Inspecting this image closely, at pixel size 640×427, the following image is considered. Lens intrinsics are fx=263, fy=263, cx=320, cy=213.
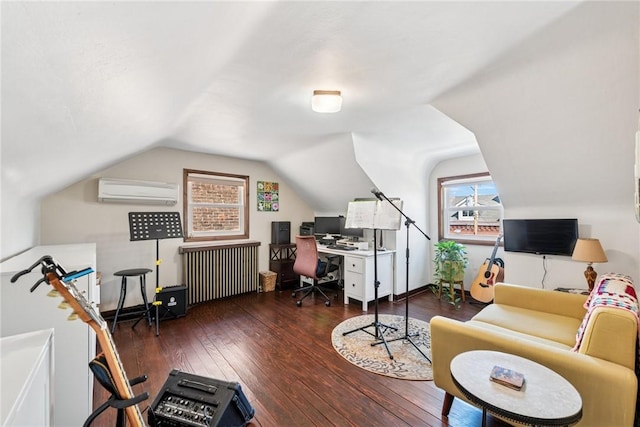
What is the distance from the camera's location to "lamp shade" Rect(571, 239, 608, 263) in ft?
7.79

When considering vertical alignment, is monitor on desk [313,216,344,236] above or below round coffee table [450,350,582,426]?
above

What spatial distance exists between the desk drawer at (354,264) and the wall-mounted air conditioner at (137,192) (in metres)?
2.64

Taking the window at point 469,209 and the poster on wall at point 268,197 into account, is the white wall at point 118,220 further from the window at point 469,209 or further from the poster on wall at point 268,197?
the window at point 469,209

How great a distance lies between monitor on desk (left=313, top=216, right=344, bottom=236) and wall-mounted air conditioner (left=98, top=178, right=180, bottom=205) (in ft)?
8.02

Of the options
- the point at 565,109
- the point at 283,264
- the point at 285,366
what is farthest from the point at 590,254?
the point at 283,264

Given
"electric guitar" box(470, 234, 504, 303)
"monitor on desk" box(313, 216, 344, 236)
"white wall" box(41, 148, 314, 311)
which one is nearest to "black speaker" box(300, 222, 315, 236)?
"monitor on desk" box(313, 216, 344, 236)

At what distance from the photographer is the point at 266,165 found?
4832 mm

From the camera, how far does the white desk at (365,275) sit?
147 inches

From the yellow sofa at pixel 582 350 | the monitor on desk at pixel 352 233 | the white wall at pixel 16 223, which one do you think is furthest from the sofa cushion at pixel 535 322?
the white wall at pixel 16 223

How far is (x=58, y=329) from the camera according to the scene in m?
1.49

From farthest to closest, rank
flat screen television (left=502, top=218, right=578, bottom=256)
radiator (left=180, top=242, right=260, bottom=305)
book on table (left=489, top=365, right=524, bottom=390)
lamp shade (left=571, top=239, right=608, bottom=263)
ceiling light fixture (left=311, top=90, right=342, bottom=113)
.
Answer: radiator (left=180, top=242, right=260, bottom=305) < flat screen television (left=502, top=218, right=578, bottom=256) < lamp shade (left=571, top=239, right=608, bottom=263) < ceiling light fixture (left=311, top=90, right=342, bottom=113) < book on table (left=489, top=365, right=524, bottom=390)

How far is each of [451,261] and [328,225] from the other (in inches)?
84.3

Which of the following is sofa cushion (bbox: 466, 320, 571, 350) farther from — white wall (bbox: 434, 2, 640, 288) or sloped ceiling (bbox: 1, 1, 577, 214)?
sloped ceiling (bbox: 1, 1, 577, 214)

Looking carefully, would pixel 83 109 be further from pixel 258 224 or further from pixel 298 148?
pixel 258 224
